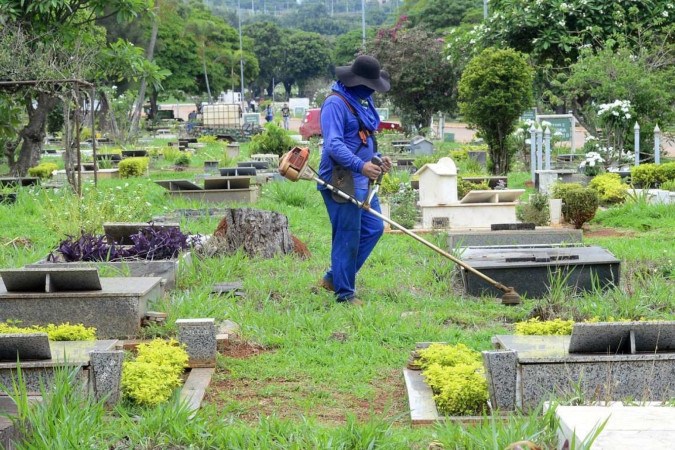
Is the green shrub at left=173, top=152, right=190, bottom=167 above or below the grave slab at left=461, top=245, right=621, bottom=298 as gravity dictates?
above

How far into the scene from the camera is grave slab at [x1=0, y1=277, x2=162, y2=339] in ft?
24.4

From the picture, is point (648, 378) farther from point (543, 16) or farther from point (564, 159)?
point (543, 16)

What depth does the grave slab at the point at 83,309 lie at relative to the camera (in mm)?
7426

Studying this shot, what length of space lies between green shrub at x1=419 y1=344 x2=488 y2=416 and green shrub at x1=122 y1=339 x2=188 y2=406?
1.43 metres

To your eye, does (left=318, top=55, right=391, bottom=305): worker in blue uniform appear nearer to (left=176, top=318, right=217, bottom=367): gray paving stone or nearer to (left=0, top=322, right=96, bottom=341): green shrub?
(left=176, top=318, right=217, bottom=367): gray paving stone

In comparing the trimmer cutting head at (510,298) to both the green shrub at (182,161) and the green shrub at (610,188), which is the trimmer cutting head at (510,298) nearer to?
the green shrub at (610,188)

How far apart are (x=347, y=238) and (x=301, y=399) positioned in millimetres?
2526

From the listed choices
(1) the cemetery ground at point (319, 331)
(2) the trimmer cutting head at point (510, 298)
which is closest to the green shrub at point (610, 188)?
(1) the cemetery ground at point (319, 331)

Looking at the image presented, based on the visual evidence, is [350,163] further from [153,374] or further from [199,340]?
[153,374]

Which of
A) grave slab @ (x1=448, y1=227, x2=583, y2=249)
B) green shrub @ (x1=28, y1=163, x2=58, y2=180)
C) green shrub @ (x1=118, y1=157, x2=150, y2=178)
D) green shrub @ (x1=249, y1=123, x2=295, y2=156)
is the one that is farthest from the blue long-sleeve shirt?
green shrub @ (x1=249, y1=123, x2=295, y2=156)

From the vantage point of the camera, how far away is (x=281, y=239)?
11008 mm

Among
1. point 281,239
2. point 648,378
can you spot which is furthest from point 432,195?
point 648,378

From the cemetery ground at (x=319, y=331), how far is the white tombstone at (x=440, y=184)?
1.01 m

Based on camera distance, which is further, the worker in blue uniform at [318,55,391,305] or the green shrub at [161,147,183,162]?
the green shrub at [161,147,183,162]
